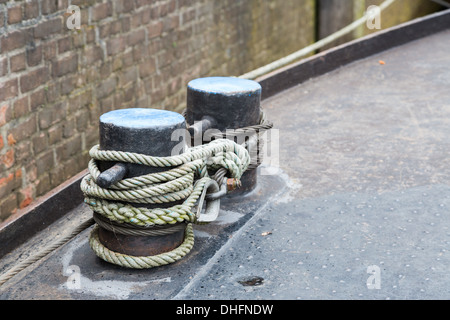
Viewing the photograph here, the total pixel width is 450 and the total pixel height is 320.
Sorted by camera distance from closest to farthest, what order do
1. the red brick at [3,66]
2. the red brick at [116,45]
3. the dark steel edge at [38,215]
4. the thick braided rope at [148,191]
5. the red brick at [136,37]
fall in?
the thick braided rope at [148,191] → the dark steel edge at [38,215] → the red brick at [3,66] → the red brick at [116,45] → the red brick at [136,37]

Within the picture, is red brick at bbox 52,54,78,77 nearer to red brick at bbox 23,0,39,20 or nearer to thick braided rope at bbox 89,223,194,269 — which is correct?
red brick at bbox 23,0,39,20

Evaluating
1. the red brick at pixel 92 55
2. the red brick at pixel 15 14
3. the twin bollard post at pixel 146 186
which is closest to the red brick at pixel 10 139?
the red brick at pixel 15 14

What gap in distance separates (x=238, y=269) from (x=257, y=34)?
5.14 metres

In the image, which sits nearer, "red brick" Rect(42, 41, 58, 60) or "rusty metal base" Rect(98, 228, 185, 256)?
"rusty metal base" Rect(98, 228, 185, 256)

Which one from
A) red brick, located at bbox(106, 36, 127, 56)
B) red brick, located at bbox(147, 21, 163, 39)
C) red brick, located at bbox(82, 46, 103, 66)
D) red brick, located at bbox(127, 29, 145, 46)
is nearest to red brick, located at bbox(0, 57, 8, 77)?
red brick, located at bbox(82, 46, 103, 66)

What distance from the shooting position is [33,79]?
3.33 metres

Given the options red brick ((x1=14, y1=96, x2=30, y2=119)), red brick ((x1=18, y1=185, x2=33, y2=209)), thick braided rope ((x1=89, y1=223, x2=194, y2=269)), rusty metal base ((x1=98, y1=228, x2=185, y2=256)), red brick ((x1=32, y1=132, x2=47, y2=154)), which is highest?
rusty metal base ((x1=98, y1=228, x2=185, y2=256))

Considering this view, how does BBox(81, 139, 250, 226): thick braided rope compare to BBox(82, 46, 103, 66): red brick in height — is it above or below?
above

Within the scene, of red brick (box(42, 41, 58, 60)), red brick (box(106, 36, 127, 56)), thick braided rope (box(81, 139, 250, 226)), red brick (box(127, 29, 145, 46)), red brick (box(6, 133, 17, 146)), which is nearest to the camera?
thick braided rope (box(81, 139, 250, 226))

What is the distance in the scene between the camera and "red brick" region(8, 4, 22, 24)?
3.08 meters

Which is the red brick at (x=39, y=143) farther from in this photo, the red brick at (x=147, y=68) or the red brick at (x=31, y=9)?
the red brick at (x=147, y=68)

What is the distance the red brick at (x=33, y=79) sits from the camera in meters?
3.25

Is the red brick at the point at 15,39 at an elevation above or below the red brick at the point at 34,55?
above

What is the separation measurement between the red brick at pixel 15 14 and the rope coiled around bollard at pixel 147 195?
1728 mm
